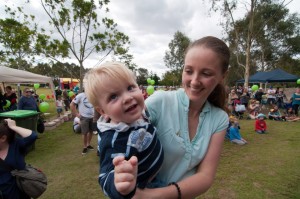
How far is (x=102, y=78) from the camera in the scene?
119 cm

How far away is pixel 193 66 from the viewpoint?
4.32 ft

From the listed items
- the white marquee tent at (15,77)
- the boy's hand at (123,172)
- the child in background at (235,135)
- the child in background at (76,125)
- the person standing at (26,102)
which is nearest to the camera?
the boy's hand at (123,172)

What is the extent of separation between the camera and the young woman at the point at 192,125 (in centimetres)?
125

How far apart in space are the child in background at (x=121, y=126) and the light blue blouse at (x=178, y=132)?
8 centimetres

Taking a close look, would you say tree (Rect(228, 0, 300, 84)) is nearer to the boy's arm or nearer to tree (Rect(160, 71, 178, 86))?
tree (Rect(160, 71, 178, 86))

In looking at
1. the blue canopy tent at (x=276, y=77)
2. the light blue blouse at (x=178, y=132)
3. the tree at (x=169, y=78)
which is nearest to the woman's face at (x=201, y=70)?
the light blue blouse at (x=178, y=132)

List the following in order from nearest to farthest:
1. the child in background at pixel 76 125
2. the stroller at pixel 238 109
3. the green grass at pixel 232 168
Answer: the green grass at pixel 232 168
the child in background at pixel 76 125
the stroller at pixel 238 109

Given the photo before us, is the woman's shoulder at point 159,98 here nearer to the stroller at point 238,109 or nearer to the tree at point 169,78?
the stroller at point 238,109

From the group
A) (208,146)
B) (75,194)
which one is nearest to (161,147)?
(208,146)

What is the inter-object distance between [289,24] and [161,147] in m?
42.1

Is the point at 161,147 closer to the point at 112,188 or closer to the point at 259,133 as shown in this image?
the point at 112,188

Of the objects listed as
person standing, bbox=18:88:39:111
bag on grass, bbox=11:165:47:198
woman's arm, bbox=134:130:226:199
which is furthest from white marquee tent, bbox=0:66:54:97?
woman's arm, bbox=134:130:226:199

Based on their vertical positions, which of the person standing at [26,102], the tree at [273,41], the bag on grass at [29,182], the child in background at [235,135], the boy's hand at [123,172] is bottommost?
the child in background at [235,135]

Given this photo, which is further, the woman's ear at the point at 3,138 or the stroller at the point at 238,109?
the stroller at the point at 238,109
